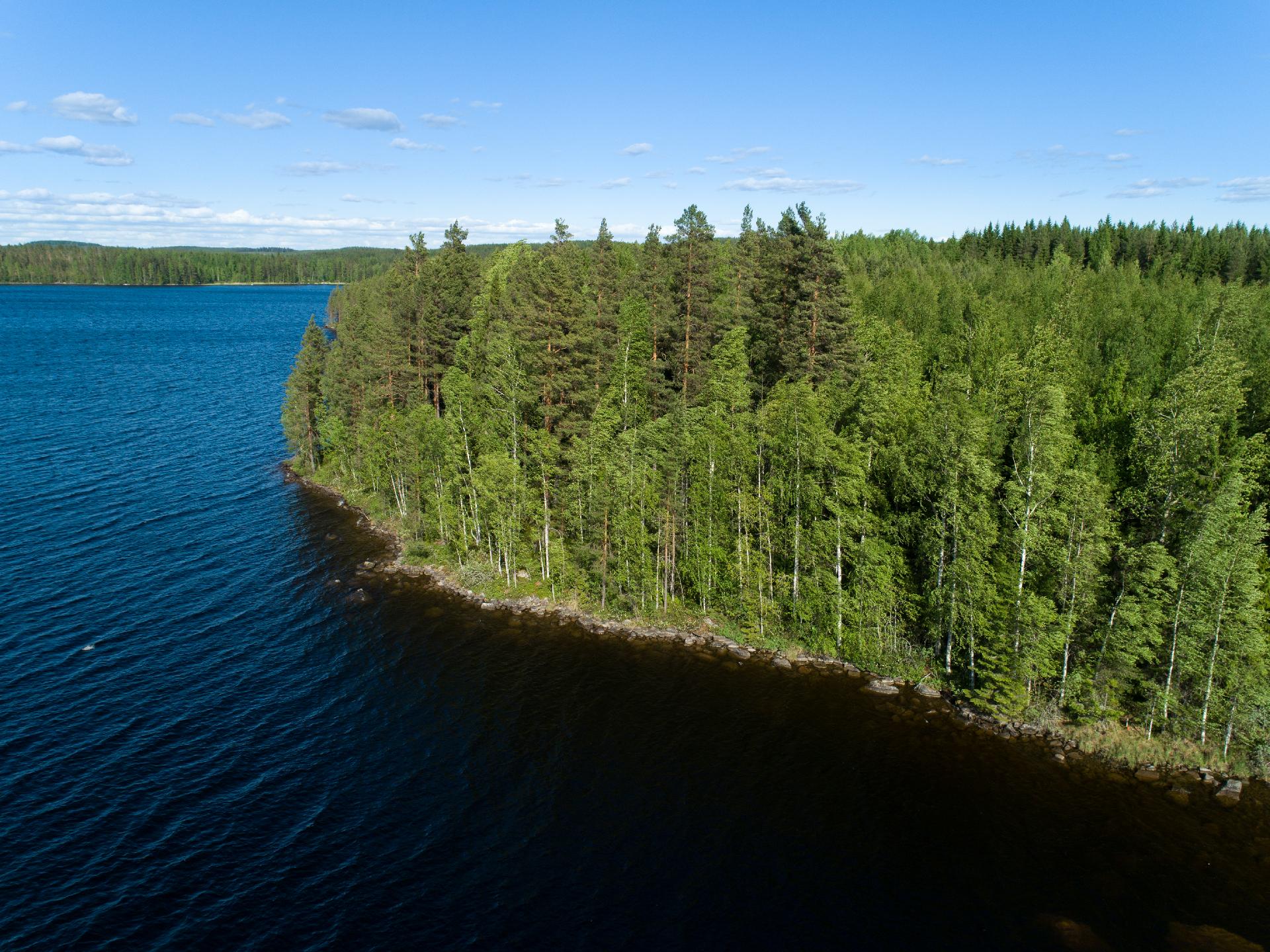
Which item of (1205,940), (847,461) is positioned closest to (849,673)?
(847,461)

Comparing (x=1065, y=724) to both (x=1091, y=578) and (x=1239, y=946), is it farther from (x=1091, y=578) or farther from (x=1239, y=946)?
(x=1239, y=946)

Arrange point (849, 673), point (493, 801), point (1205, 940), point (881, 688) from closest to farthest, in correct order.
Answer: point (1205, 940) < point (493, 801) < point (881, 688) < point (849, 673)

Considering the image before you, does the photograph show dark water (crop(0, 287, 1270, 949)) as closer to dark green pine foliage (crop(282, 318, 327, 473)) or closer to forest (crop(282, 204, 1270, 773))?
forest (crop(282, 204, 1270, 773))

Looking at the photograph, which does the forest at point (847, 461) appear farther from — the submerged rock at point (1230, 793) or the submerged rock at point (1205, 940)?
the submerged rock at point (1205, 940)

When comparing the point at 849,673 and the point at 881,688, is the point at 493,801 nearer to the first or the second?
the point at 849,673

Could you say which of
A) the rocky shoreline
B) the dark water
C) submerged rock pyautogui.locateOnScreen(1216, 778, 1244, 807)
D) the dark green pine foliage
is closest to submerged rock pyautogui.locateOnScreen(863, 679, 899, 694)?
the rocky shoreline

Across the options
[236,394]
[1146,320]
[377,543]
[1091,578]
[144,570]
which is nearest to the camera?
[1091,578]

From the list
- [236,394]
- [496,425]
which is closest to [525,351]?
[496,425]
